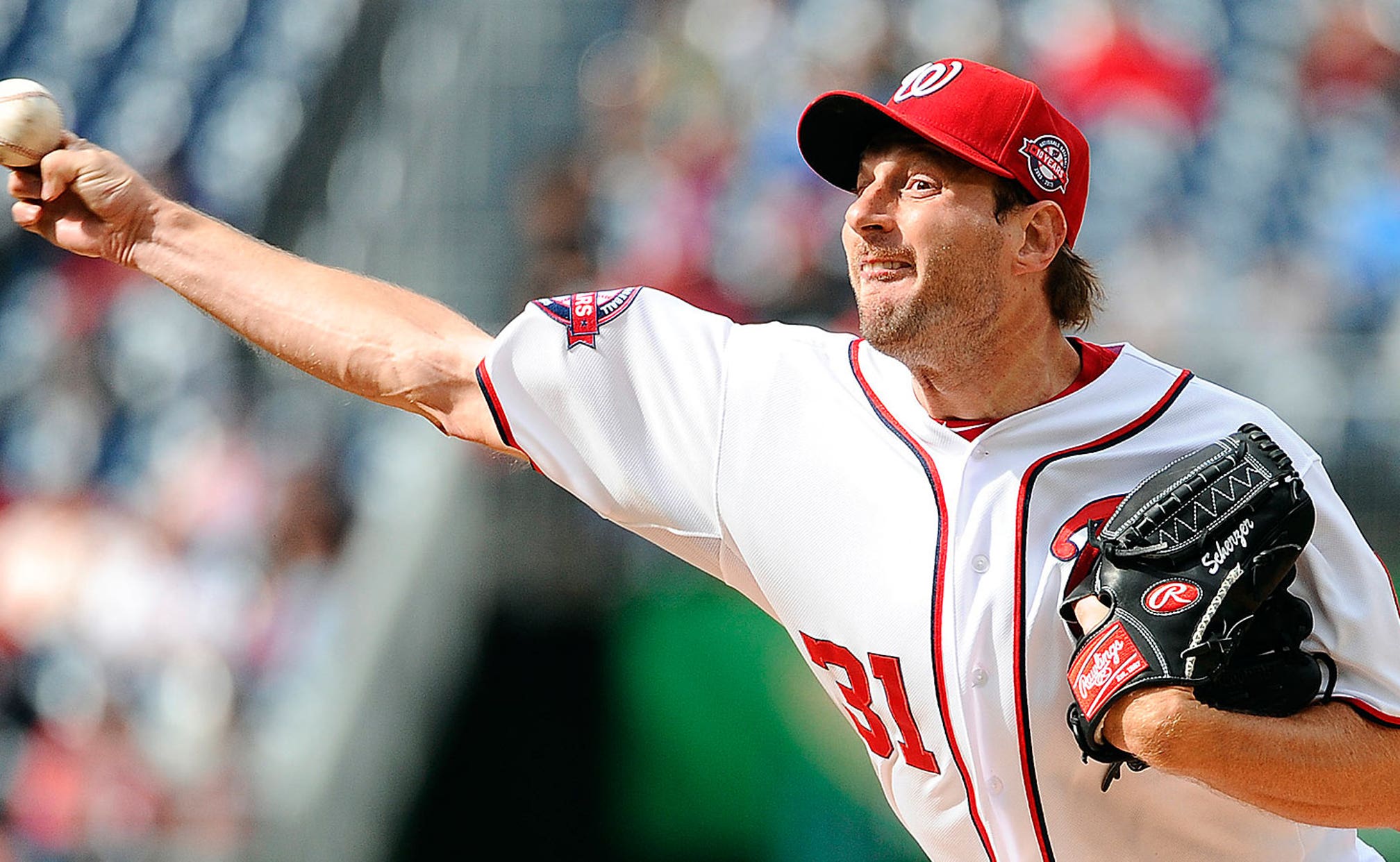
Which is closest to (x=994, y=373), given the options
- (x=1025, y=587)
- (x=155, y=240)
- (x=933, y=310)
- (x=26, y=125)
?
(x=933, y=310)

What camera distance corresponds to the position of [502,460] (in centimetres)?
606

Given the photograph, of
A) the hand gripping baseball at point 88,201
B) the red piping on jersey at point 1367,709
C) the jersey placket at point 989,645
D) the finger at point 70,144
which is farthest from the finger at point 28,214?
the red piping on jersey at point 1367,709

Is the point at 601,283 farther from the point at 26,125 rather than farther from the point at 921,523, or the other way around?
the point at 921,523

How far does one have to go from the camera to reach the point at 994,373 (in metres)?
2.72

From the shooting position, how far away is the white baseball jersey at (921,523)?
251 cm

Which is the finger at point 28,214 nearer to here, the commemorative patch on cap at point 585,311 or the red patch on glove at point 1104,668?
the commemorative patch on cap at point 585,311

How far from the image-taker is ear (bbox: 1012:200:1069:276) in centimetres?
274

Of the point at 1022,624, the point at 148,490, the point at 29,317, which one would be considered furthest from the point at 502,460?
the point at 1022,624

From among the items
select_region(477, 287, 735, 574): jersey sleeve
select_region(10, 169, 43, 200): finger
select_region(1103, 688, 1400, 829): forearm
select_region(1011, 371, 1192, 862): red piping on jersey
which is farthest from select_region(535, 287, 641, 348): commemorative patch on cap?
select_region(1103, 688, 1400, 829): forearm

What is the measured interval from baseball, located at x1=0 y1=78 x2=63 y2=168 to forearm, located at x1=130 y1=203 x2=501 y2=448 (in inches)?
9.0

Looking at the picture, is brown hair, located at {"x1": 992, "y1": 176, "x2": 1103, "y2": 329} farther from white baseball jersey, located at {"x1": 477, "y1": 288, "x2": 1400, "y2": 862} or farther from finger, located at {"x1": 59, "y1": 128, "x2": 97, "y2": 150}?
finger, located at {"x1": 59, "y1": 128, "x2": 97, "y2": 150}

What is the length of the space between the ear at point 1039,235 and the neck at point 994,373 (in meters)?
0.09

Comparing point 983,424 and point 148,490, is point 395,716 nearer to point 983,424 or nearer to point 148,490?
point 148,490

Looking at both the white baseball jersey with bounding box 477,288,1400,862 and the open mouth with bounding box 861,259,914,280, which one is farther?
the open mouth with bounding box 861,259,914,280
